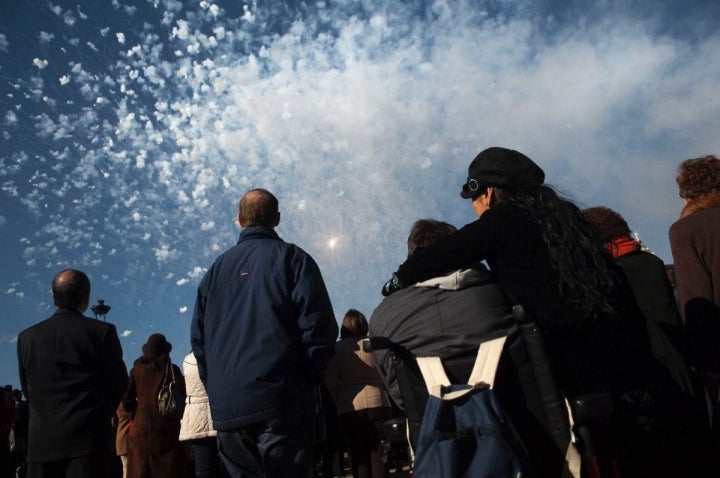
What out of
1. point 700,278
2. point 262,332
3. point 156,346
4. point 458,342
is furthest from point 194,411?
point 700,278

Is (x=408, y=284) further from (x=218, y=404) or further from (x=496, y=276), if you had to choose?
(x=218, y=404)

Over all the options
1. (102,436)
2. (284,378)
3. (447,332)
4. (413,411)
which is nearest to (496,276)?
(447,332)

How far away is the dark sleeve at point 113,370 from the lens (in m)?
4.01

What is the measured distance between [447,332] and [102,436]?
9.62 ft

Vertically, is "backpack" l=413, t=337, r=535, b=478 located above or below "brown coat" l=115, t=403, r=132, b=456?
below

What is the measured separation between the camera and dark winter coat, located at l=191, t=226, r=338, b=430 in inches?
117

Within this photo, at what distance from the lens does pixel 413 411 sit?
217 cm

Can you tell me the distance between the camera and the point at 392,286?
Answer: 7.89 feet

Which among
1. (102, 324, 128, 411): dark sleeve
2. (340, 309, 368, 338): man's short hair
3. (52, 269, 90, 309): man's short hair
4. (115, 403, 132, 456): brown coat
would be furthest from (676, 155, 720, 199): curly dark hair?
(115, 403, 132, 456): brown coat

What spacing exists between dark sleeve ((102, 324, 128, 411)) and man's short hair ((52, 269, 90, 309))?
1.22ft

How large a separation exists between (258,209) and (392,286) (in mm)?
1658

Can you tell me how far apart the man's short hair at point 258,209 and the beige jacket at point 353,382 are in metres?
2.15

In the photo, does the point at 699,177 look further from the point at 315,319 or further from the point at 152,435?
the point at 152,435

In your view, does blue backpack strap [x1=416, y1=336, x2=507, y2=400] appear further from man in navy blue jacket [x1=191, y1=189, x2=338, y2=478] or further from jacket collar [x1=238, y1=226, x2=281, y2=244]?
jacket collar [x1=238, y1=226, x2=281, y2=244]
